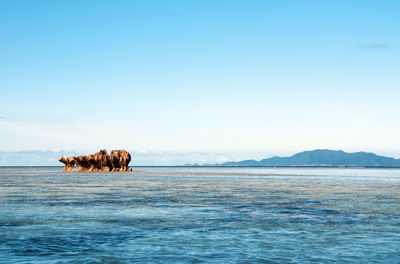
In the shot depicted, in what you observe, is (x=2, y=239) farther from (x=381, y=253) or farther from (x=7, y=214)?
(x=381, y=253)

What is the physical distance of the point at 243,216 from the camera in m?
22.3

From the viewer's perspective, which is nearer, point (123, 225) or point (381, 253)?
point (381, 253)

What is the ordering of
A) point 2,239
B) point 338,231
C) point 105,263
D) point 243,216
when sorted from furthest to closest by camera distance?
point 243,216, point 338,231, point 2,239, point 105,263

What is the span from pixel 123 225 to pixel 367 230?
37.0 ft

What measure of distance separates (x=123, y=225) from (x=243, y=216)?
22.6 ft

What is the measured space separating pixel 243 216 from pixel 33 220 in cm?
1118

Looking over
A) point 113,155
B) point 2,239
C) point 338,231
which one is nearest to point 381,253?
point 338,231

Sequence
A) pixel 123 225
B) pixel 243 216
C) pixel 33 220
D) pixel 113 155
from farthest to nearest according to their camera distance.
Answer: pixel 113 155
pixel 243 216
pixel 33 220
pixel 123 225

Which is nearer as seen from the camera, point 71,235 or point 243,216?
point 71,235

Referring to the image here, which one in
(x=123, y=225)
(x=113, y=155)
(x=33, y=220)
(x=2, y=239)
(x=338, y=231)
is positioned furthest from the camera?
(x=113, y=155)

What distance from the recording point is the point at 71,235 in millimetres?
16391

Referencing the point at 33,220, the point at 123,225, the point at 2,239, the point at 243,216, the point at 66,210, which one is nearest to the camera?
the point at 2,239

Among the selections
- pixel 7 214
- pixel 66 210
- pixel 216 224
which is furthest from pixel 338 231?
pixel 7 214

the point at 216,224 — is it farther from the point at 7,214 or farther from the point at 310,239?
the point at 7,214
